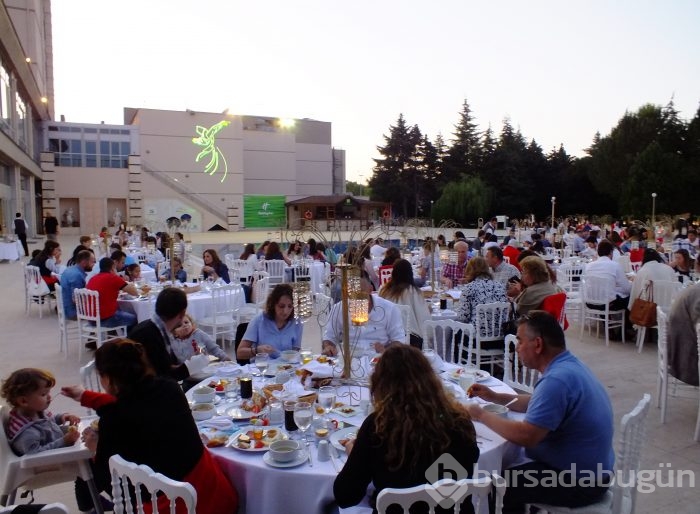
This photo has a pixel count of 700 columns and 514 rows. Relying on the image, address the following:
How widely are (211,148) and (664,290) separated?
34.9 m

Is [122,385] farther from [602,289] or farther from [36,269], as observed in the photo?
[36,269]

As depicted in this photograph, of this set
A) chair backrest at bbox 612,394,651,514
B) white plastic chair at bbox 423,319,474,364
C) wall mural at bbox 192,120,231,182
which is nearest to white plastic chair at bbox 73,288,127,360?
white plastic chair at bbox 423,319,474,364

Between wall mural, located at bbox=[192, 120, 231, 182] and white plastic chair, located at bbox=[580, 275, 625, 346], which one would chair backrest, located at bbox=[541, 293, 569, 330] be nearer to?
white plastic chair, located at bbox=[580, 275, 625, 346]

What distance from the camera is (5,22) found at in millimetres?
15945

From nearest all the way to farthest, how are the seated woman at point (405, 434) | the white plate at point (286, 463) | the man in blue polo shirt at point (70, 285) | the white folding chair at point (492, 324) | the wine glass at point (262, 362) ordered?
1. the seated woman at point (405, 434)
2. the white plate at point (286, 463)
3. the wine glass at point (262, 362)
4. the white folding chair at point (492, 324)
5. the man in blue polo shirt at point (70, 285)

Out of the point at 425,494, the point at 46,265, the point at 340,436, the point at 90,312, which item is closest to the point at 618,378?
the point at 340,436

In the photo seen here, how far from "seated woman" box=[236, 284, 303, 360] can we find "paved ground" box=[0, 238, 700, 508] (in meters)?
1.54

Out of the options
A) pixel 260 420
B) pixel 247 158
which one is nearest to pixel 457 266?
pixel 260 420

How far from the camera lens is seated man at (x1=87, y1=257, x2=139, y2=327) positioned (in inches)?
249

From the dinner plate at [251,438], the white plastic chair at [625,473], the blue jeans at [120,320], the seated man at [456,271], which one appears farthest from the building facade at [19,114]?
the white plastic chair at [625,473]

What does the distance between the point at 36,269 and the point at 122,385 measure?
26.3 feet

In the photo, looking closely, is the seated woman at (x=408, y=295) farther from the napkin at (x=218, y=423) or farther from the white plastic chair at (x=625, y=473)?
the white plastic chair at (x=625, y=473)

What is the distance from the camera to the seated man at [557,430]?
231cm

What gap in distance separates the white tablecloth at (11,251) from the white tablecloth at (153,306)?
13591 millimetres
